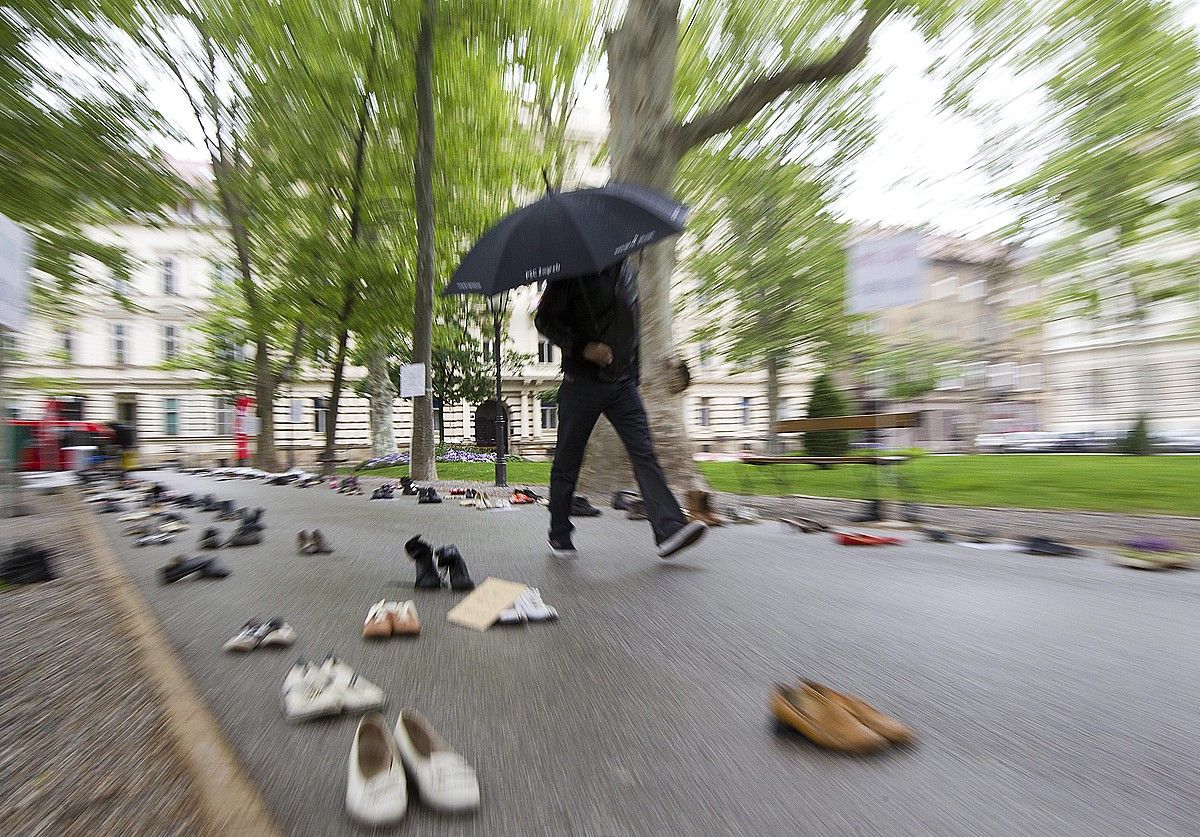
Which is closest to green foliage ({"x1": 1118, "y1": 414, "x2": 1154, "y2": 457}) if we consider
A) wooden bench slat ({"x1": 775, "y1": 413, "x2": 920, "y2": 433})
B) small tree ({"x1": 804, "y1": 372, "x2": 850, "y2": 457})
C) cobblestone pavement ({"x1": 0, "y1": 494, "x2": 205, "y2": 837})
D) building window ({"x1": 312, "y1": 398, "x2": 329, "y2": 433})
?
small tree ({"x1": 804, "y1": 372, "x2": 850, "y2": 457})

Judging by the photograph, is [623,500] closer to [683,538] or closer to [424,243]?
[683,538]

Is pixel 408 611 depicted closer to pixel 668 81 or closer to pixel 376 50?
pixel 668 81

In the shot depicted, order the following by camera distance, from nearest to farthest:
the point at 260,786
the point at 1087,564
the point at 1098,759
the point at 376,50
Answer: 1. the point at 260,786
2. the point at 1098,759
3. the point at 1087,564
4. the point at 376,50

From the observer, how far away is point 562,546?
5.43 meters

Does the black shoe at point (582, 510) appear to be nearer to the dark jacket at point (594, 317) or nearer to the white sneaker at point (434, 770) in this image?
the dark jacket at point (594, 317)

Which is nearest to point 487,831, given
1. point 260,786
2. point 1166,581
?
point 260,786

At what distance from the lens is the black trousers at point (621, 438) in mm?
4883

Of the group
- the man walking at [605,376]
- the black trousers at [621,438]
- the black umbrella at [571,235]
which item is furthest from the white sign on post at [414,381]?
the man walking at [605,376]

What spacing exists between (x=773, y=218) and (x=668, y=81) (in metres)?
13.8

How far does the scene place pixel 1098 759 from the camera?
1908 mm

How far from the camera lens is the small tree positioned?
1997 cm

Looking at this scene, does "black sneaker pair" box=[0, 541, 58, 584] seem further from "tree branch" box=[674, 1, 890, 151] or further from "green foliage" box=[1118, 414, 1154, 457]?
"green foliage" box=[1118, 414, 1154, 457]

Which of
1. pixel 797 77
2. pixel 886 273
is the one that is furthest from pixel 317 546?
pixel 797 77

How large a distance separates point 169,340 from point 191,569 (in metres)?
50.9
